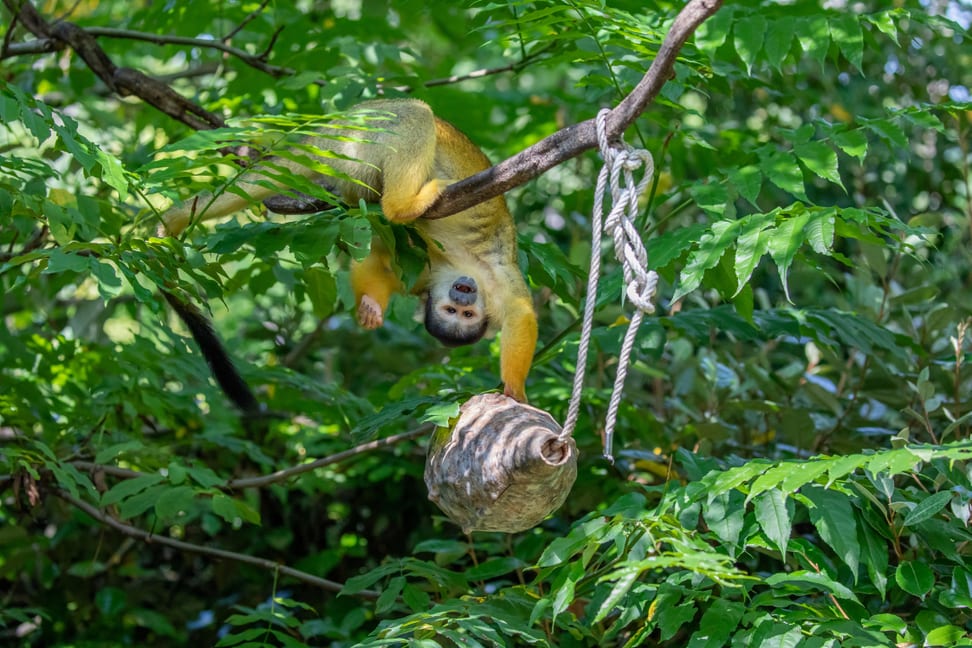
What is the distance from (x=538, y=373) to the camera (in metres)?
5.86

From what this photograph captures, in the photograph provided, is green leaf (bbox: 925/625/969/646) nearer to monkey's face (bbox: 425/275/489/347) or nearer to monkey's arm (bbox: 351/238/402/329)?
monkey's face (bbox: 425/275/489/347)

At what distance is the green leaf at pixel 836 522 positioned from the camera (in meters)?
2.91

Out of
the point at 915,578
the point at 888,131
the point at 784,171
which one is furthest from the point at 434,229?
the point at 915,578

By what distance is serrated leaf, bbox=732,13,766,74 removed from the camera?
3.74 m

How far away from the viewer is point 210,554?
4512 millimetres

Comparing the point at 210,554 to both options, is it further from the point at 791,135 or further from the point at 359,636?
the point at 791,135

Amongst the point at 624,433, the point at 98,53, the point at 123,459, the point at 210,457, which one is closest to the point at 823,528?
the point at 624,433

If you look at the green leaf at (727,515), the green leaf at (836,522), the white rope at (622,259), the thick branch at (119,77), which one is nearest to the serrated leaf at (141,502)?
the thick branch at (119,77)

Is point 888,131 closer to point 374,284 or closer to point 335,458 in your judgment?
point 374,284

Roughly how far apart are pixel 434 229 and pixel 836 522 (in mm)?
1963

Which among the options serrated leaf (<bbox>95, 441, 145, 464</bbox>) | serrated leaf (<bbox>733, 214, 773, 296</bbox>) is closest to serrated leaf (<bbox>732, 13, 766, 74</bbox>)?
serrated leaf (<bbox>733, 214, 773, 296</bbox>)

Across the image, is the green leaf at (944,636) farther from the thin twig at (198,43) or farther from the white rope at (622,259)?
the thin twig at (198,43)

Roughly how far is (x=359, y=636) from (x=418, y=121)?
263cm

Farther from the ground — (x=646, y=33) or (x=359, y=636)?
(x=646, y=33)
